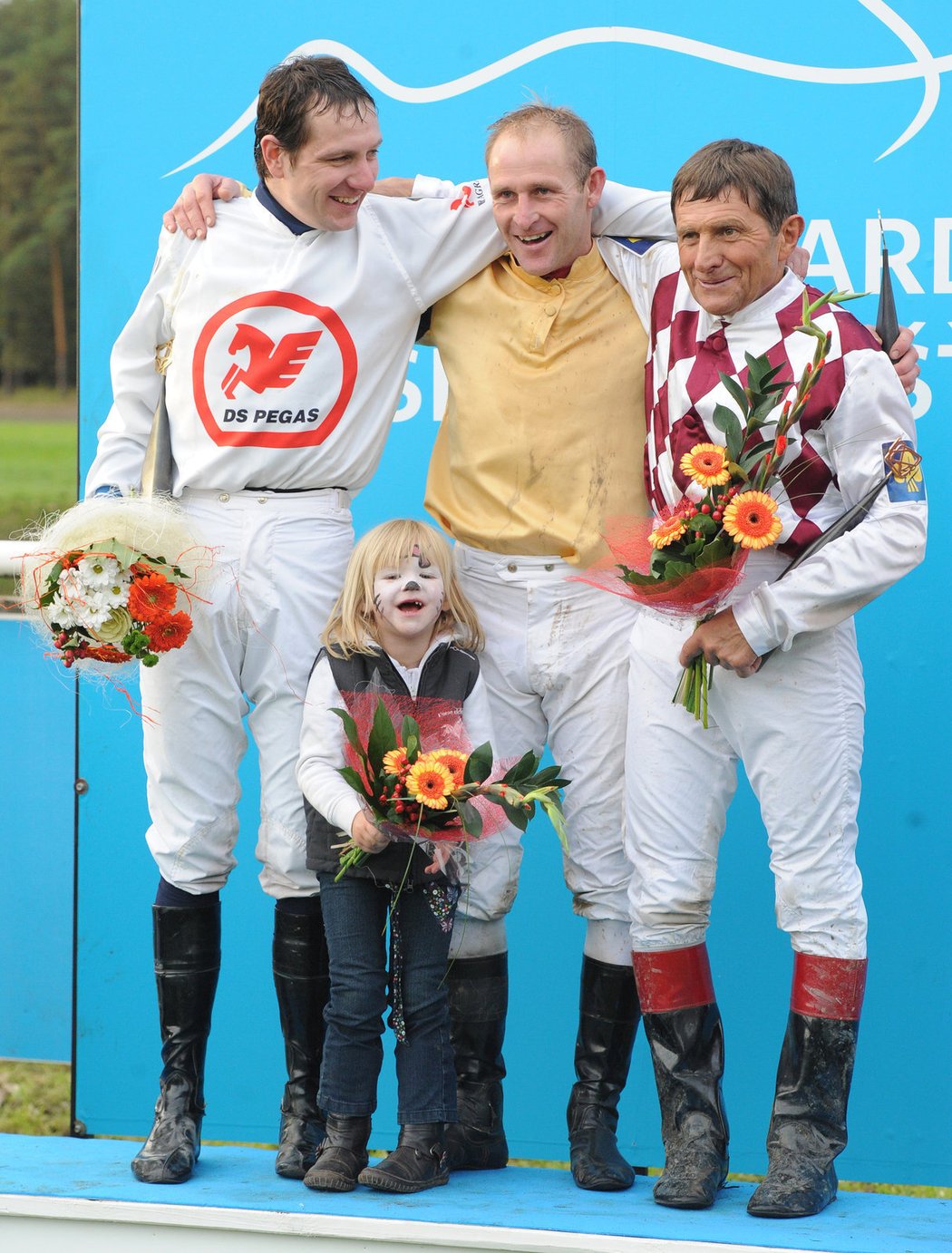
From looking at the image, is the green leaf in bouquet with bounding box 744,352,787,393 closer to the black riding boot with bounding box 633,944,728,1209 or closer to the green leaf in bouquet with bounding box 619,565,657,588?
the green leaf in bouquet with bounding box 619,565,657,588

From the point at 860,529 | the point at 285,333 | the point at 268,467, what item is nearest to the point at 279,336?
the point at 285,333

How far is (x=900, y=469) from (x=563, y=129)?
0.90 metres

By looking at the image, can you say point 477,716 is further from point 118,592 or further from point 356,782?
point 118,592

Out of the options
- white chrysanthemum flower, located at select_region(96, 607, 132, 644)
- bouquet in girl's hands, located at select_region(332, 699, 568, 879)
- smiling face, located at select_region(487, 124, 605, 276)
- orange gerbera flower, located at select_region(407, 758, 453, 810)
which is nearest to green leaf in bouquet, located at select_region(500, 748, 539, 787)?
bouquet in girl's hands, located at select_region(332, 699, 568, 879)

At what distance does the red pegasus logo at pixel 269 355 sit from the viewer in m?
3.14

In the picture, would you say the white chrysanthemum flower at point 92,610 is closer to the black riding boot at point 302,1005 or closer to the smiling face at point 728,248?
the black riding boot at point 302,1005

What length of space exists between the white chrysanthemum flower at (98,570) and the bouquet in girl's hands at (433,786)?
484 mm

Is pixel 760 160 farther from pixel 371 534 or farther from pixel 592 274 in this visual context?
pixel 371 534

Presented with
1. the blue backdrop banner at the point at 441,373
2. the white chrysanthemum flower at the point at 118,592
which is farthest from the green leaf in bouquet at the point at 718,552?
the blue backdrop banner at the point at 441,373

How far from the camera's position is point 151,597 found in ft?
9.46

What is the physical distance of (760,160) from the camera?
2.79 meters

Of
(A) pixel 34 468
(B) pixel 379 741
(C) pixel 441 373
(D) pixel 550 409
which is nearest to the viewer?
(B) pixel 379 741

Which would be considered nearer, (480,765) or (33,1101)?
(480,765)

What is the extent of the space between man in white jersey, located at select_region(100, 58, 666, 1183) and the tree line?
376 inches
